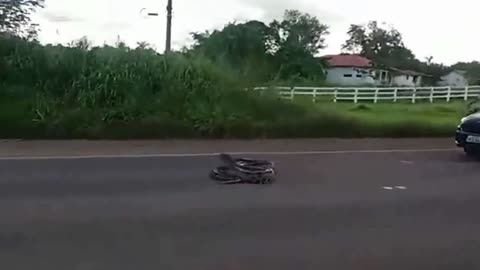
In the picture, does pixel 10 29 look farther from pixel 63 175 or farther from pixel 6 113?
Answer: pixel 63 175

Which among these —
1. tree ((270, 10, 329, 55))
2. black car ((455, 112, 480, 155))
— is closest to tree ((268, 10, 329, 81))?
tree ((270, 10, 329, 55))

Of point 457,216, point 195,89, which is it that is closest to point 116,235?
point 457,216

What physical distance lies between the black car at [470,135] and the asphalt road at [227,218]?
6.54 ft

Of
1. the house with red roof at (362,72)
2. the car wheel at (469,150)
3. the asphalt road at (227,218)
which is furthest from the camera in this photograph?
the house with red roof at (362,72)

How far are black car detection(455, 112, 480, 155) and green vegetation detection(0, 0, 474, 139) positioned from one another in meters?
3.56

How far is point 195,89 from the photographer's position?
16891 millimetres

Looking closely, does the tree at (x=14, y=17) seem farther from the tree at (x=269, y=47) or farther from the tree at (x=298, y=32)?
the tree at (x=298, y=32)

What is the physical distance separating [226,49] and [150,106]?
551cm

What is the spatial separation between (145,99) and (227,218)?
30.1 feet

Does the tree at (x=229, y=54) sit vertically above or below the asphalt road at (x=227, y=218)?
above

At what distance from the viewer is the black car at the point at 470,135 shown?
543 inches

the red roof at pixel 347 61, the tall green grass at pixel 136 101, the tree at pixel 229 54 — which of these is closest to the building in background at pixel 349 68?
the red roof at pixel 347 61

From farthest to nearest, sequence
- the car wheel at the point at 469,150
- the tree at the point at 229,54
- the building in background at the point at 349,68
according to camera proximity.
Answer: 1. the building in background at the point at 349,68
2. the tree at the point at 229,54
3. the car wheel at the point at 469,150

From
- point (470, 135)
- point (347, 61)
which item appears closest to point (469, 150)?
point (470, 135)
